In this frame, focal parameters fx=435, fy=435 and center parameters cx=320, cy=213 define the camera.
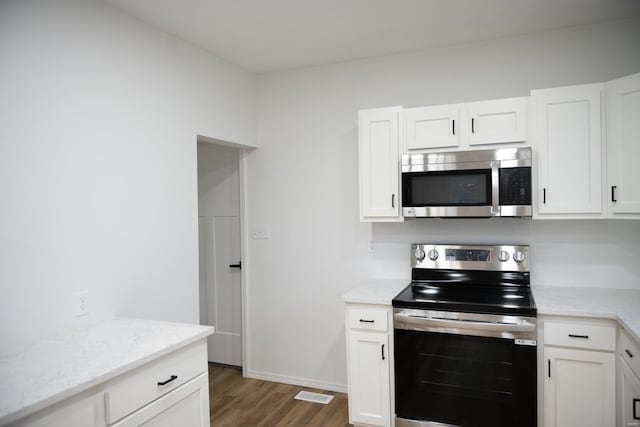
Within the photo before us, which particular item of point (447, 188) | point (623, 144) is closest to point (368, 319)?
point (447, 188)

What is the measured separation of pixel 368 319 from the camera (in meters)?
2.72

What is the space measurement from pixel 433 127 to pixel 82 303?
2280mm

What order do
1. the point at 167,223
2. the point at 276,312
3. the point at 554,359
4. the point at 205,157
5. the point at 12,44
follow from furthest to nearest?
the point at 205,157
the point at 276,312
the point at 167,223
the point at 554,359
the point at 12,44

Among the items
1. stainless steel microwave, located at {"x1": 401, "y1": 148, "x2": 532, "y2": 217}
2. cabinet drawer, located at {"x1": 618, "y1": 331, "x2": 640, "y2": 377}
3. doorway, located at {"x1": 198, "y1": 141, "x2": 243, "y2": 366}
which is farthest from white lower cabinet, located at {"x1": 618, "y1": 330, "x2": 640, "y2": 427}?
doorway, located at {"x1": 198, "y1": 141, "x2": 243, "y2": 366}

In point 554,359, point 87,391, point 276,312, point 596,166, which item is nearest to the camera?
point 87,391

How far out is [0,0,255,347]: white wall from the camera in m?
1.90

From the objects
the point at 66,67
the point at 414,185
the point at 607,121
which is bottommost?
the point at 414,185

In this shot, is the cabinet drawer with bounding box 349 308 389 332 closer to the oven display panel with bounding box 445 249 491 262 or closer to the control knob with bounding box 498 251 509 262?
the oven display panel with bounding box 445 249 491 262

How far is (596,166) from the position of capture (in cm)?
252

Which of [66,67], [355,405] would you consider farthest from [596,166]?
[66,67]

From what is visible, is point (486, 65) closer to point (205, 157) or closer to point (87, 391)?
point (205, 157)

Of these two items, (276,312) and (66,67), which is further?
(276,312)

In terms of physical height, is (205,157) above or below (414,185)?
above

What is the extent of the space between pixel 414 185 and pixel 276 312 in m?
1.67
